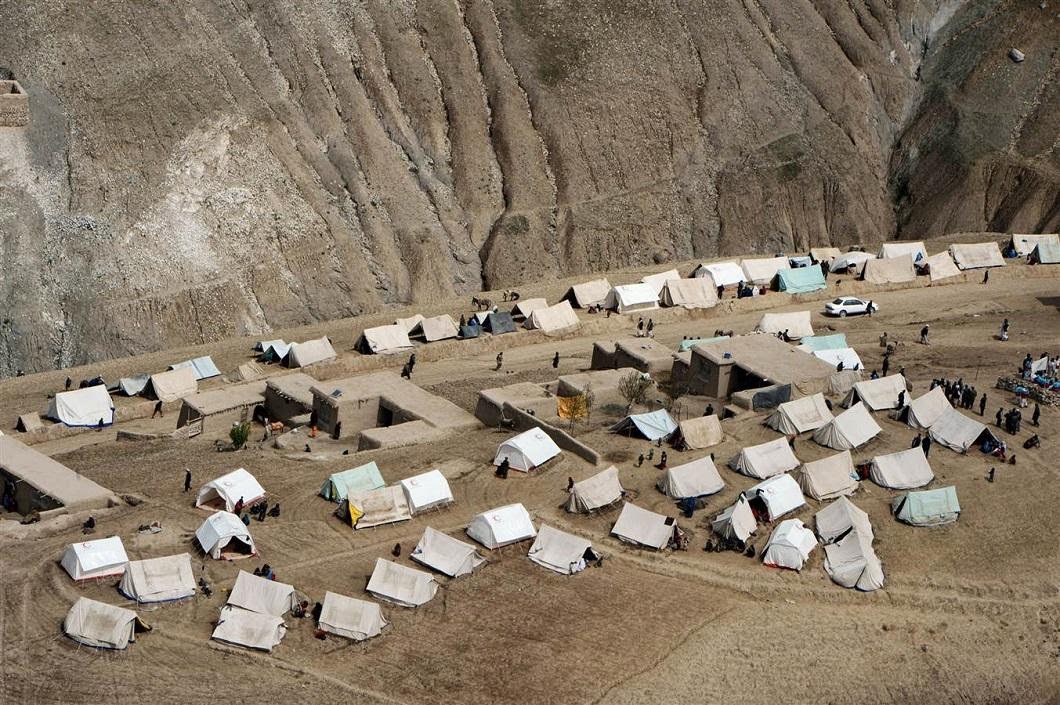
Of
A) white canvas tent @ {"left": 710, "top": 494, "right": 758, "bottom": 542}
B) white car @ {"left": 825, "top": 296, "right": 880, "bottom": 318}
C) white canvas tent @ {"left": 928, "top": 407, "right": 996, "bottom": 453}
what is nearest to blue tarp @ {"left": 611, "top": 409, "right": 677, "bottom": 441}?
white canvas tent @ {"left": 710, "top": 494, "right": 758, "bottom": 542}

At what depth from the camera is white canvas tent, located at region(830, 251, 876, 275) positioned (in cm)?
6956

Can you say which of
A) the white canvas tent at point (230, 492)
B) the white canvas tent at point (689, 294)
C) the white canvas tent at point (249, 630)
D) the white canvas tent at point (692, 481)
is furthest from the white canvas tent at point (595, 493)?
the white canvas tent at point (689, 294)

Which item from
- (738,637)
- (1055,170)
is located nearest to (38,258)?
(738,637)

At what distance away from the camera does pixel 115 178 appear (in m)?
68.6

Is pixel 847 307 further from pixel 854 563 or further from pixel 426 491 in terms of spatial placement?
pixel 426 491

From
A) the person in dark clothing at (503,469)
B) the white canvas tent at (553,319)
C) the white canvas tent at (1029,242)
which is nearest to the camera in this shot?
the person in dark clothing at (503,469)

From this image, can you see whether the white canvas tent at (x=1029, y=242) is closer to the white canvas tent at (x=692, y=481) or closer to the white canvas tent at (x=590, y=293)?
the white canvas tent at (x=590, y=293)

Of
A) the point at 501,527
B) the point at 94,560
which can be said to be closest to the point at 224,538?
the point at 94,560

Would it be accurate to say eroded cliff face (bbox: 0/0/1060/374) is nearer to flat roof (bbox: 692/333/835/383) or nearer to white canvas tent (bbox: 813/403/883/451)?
flat roof (bbox: 692/333/835/383)

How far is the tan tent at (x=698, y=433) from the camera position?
4769 cm

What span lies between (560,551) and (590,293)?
87.5ft

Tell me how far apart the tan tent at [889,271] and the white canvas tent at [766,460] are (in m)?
24.7

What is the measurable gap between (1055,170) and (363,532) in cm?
5174

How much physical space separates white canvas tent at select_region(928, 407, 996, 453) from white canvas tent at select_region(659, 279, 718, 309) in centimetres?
1830
